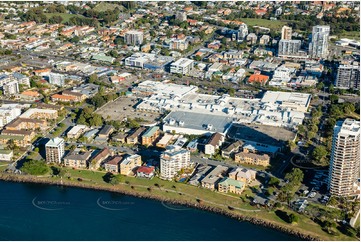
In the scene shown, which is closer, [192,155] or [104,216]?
[104,216]

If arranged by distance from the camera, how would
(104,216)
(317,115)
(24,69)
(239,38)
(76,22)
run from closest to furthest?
(104,216) < (317,115) < (24,69) < (239,38) < (76,22)

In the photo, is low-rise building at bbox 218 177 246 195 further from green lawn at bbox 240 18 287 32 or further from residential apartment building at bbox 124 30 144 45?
green lawn at bbox 240 18 287 32

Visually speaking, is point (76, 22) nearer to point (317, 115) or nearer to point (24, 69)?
point (24, 69)

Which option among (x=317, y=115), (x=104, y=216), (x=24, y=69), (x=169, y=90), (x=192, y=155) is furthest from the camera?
(x=24, y=69)

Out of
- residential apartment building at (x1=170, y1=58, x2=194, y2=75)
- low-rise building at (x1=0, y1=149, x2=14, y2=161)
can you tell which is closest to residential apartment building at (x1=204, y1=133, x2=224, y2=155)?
low-rise building at (x1=0, y1=149, x2=14, y2=161)

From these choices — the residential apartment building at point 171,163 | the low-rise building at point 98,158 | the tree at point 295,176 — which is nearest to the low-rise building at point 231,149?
the residential apartment building at point 171,163

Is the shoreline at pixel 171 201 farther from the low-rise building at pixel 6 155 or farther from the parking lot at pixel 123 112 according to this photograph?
the parking lot at pixel 123 112

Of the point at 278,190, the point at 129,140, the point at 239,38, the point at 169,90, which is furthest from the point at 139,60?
the point at 278,190
